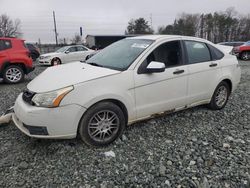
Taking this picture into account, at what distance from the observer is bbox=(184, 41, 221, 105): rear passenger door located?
377 centimetres

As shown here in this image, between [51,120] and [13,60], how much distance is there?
5.81m

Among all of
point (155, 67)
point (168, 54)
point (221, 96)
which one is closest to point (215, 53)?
point (221, 96)

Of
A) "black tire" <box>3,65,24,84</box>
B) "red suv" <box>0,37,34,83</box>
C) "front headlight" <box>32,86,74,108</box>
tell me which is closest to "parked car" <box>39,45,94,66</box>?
"red suv" <box>0,37,34,83</box>

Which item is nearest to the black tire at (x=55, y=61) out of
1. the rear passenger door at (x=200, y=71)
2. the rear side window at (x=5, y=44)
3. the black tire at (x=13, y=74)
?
the black tire at (x=13, y=74)

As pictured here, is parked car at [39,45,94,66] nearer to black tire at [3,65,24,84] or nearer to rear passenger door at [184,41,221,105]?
black tire at [3,65,24,84]

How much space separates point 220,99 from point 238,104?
2.59 ft

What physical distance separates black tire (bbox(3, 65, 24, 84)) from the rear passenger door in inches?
247

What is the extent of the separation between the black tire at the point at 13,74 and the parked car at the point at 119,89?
4979mm

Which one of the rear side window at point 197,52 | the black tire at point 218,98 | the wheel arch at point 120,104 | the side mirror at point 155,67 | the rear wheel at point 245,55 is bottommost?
the rear wheel at point 245,55

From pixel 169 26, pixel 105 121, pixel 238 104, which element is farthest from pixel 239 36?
pixel 105 121

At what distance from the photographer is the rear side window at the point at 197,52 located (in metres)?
3.79

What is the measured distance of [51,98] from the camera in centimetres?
263

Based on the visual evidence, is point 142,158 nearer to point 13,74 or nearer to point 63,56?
point 13,74

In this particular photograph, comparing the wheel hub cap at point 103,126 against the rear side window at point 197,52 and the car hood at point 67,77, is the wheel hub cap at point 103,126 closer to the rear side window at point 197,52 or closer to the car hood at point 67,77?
the car hood at point 67,77
